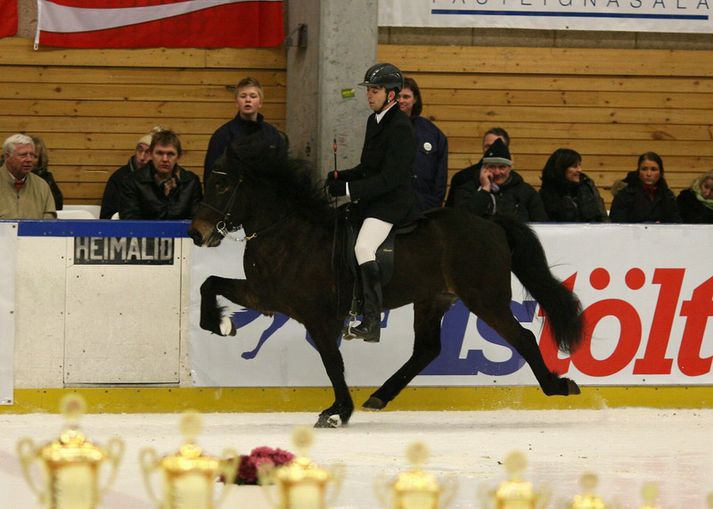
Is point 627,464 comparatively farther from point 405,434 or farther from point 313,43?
point 313,43

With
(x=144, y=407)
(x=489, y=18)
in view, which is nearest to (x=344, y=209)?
(x=144, y=407)

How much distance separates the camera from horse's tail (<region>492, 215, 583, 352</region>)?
29.5 feet

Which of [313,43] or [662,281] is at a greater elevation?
[313,43]

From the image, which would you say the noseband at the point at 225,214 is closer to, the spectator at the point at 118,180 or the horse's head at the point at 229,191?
the horse's head at the point at 229,191

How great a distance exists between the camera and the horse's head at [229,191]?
855cm

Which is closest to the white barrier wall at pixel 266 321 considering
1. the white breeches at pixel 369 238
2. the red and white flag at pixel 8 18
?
the white breeches at pixel 369 238

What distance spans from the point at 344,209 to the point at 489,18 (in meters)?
4.62

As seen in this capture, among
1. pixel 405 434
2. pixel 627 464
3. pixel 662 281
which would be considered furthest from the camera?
pixel 662 281

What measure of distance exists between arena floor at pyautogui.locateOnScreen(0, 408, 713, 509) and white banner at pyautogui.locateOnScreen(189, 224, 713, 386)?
0.29 meters

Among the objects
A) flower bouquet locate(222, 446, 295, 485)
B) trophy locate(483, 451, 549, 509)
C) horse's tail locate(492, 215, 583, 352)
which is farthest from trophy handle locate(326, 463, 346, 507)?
horse's tail locate(492, 215, 583, 352)

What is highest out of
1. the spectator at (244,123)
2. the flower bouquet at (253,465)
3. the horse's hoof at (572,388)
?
the spectator at (244,123)

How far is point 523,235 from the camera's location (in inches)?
357

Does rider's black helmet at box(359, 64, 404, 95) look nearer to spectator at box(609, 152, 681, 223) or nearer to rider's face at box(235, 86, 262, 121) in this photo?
rider's face at box(235, 86, 262, 121)

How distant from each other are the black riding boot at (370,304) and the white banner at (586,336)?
944 mm
